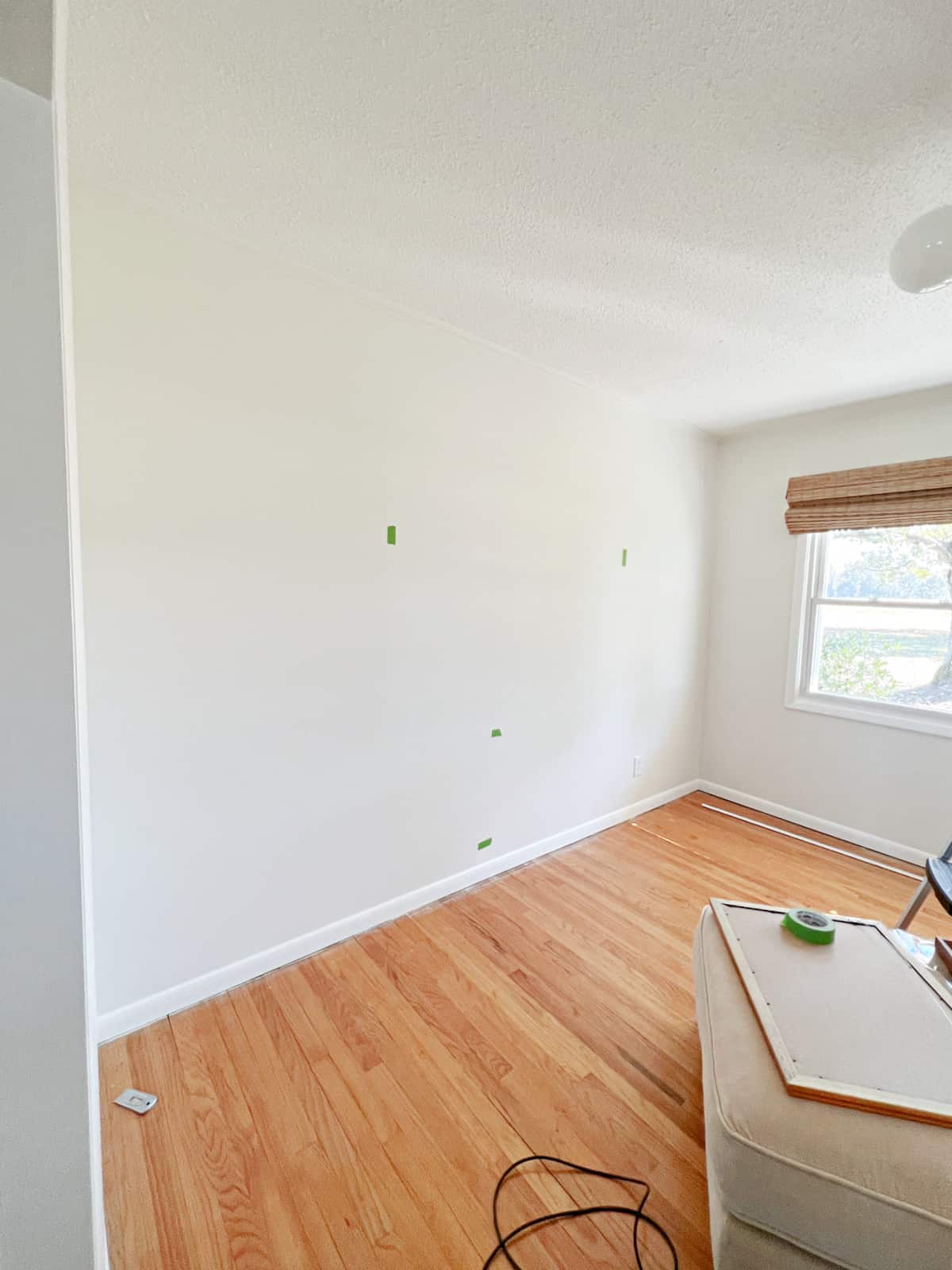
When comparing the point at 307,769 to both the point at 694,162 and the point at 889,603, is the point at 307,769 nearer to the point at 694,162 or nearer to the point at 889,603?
the point at 694,162

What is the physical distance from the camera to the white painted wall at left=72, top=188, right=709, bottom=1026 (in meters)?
1.42

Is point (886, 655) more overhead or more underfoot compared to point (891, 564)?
more underfoot

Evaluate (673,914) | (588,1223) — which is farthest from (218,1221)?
(673,914)

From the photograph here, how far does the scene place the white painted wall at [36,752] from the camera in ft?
2.05

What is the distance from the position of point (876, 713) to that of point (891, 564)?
778 millimetres

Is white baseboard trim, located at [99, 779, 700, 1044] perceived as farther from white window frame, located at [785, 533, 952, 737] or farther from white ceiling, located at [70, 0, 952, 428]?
white ceiling, located at [70, 0, 952, 428]

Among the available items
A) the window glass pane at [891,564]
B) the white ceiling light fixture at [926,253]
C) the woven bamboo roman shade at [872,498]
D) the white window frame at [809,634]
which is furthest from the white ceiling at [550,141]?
the white window frame at [809,634]

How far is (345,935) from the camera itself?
193 centimetres

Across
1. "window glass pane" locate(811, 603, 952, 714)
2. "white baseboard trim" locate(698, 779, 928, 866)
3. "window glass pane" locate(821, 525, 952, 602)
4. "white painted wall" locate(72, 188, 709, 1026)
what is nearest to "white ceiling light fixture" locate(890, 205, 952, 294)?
"white painted wall" locate(72, 188, 709, 1026)

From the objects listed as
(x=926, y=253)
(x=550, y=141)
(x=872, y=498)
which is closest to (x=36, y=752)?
(x=550, y=141)

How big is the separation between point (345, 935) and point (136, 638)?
1.30 meters

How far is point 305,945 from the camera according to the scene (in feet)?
6.03

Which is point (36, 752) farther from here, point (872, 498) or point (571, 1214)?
point (872, 498)

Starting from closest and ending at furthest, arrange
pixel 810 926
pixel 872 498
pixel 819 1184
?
pixel 819 1184 → pixel 810 926 → pixel 872 498
